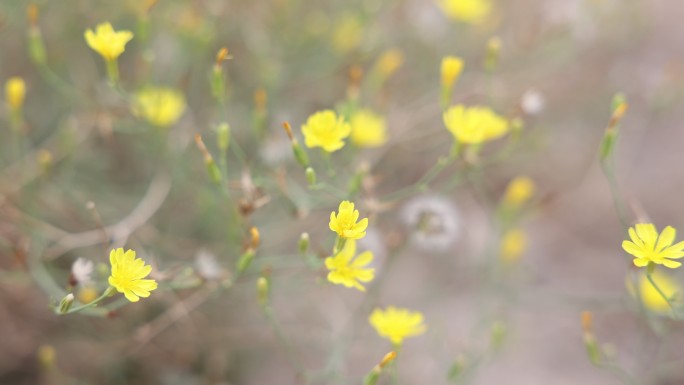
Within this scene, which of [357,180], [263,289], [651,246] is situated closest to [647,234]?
[651,246]

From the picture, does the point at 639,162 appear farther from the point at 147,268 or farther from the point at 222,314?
the point at 147,268

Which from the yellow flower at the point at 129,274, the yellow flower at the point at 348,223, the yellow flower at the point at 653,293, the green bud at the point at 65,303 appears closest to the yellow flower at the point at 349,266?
the yellow flower at the point at 348,223

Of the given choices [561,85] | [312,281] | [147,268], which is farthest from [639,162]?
[147,268]

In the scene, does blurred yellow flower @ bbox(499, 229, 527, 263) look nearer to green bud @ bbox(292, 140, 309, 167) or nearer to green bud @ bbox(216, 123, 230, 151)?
green bud @ bbox(292, 140, 309, 167)

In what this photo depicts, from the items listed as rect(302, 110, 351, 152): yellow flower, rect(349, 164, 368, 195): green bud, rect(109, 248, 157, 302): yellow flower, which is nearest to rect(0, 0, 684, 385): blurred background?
rect(349, 164, 368, 195): green bud

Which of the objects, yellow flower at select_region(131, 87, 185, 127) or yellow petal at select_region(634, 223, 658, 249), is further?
yellow flower at select_region(131, 87, 185, 127)

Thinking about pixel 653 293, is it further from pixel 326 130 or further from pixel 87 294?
pixel 87 294
